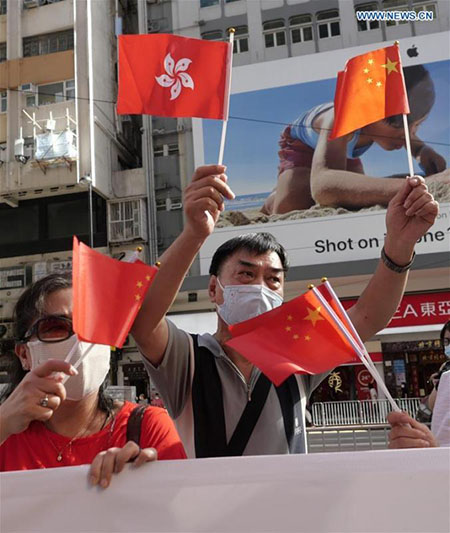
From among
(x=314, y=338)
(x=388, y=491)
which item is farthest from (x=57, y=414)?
(x=388, y=491)

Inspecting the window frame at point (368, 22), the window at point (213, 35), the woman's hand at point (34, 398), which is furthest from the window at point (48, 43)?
the woman's hand at point (34, 398)

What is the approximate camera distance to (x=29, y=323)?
6.31 ft

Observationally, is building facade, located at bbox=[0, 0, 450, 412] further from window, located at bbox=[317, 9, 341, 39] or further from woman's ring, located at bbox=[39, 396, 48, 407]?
woman's ring, located at bbox=[39, 396, 48, 407]

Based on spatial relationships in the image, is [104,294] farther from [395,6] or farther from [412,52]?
[395,6]

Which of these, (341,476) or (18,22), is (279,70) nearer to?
(18,22)

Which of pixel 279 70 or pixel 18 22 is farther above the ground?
pixel 18 22

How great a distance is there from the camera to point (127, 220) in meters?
21.2

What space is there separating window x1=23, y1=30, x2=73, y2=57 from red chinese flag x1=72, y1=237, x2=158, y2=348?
22260 mm

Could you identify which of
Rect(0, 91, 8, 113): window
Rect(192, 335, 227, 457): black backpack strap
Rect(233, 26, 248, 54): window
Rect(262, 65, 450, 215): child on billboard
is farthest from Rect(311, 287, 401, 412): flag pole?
Rect(0, 91, 8, 113): window

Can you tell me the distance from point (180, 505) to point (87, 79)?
21315mm

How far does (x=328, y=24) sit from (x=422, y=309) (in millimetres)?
10774

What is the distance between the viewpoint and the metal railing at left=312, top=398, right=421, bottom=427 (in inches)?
577

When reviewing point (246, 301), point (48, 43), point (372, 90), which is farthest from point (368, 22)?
point (246, 301)

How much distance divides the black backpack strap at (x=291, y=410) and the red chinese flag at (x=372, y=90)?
1.15 meters
